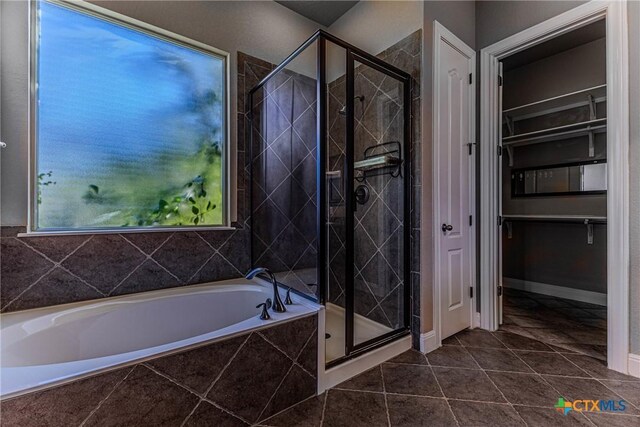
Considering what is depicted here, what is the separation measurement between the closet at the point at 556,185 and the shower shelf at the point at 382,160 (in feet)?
3.91

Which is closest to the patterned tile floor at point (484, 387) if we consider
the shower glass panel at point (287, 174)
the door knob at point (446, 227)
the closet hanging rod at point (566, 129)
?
the shower glass panel at point (287, 174)

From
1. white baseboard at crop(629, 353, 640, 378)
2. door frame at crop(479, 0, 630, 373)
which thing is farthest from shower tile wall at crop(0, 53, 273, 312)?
white baseboard at crop(629, 353, 640, 378)

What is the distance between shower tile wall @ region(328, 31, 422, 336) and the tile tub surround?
558 millimetres

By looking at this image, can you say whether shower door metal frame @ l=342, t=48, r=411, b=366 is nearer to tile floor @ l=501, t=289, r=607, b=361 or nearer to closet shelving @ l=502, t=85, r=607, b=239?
tile floor @ l=501, t=289, r=607, b=361

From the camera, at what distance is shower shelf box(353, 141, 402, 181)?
208 cm

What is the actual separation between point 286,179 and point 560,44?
10.8ft

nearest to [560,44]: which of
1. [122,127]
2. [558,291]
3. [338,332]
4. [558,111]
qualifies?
[558,111]

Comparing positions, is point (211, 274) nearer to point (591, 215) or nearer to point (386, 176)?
point (386, 176)

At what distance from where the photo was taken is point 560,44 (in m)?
2.94

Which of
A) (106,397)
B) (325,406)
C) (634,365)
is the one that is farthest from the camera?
(634,365)

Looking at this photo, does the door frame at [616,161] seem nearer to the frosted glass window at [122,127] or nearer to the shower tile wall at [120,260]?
the shower tile wall at [120,260]

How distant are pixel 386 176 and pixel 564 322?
2149 mm

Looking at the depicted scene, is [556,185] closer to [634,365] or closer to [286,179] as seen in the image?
[634,365]

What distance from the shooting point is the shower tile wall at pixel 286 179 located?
1898mm
